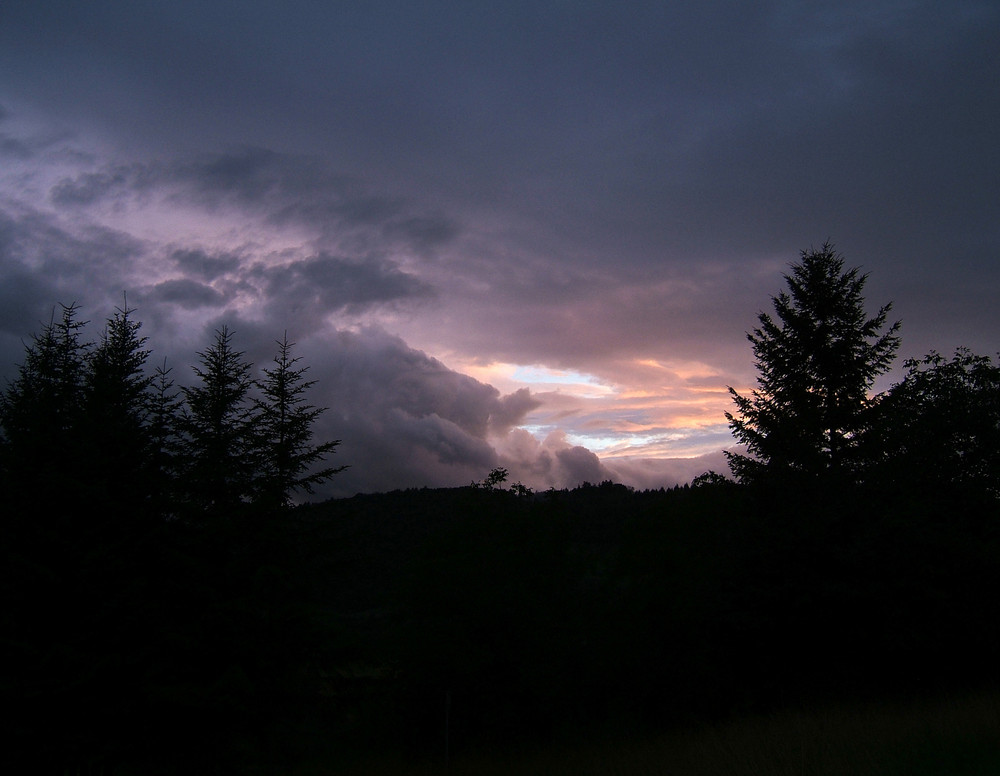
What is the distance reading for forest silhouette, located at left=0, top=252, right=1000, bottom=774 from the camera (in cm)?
1485

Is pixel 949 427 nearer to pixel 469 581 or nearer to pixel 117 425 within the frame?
pixel 469 581

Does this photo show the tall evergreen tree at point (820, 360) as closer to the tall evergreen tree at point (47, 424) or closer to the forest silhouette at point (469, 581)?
the forest silhouette at point (469, 581)

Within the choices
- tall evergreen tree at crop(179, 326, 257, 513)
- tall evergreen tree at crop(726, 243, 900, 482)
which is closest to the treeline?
tall evergreen tree at crop(179, 326, 257, 513)

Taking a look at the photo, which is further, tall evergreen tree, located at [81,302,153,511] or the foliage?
the foliage

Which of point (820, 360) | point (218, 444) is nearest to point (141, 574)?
point (218, 444)

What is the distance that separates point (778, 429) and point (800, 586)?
4041 mm

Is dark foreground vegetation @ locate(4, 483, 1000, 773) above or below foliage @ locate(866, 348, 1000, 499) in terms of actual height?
below

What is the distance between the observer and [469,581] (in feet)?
72.0

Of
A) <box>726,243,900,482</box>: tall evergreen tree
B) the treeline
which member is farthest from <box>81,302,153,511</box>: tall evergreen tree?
<box>726,243,900,482</box>: tall evergreen tree

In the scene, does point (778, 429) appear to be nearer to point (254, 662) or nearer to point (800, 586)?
point (800, 586)

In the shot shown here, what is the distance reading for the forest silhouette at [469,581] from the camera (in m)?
14.9

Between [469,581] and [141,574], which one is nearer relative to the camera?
[141,574]

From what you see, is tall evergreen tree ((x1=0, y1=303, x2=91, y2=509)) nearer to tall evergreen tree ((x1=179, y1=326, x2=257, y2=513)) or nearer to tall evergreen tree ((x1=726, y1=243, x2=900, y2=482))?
tall evergreen tree ((x1=179, y1=326, x2=257, y2=513))

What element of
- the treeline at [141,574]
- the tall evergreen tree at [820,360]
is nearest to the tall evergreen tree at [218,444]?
the treeline at [141,574]
